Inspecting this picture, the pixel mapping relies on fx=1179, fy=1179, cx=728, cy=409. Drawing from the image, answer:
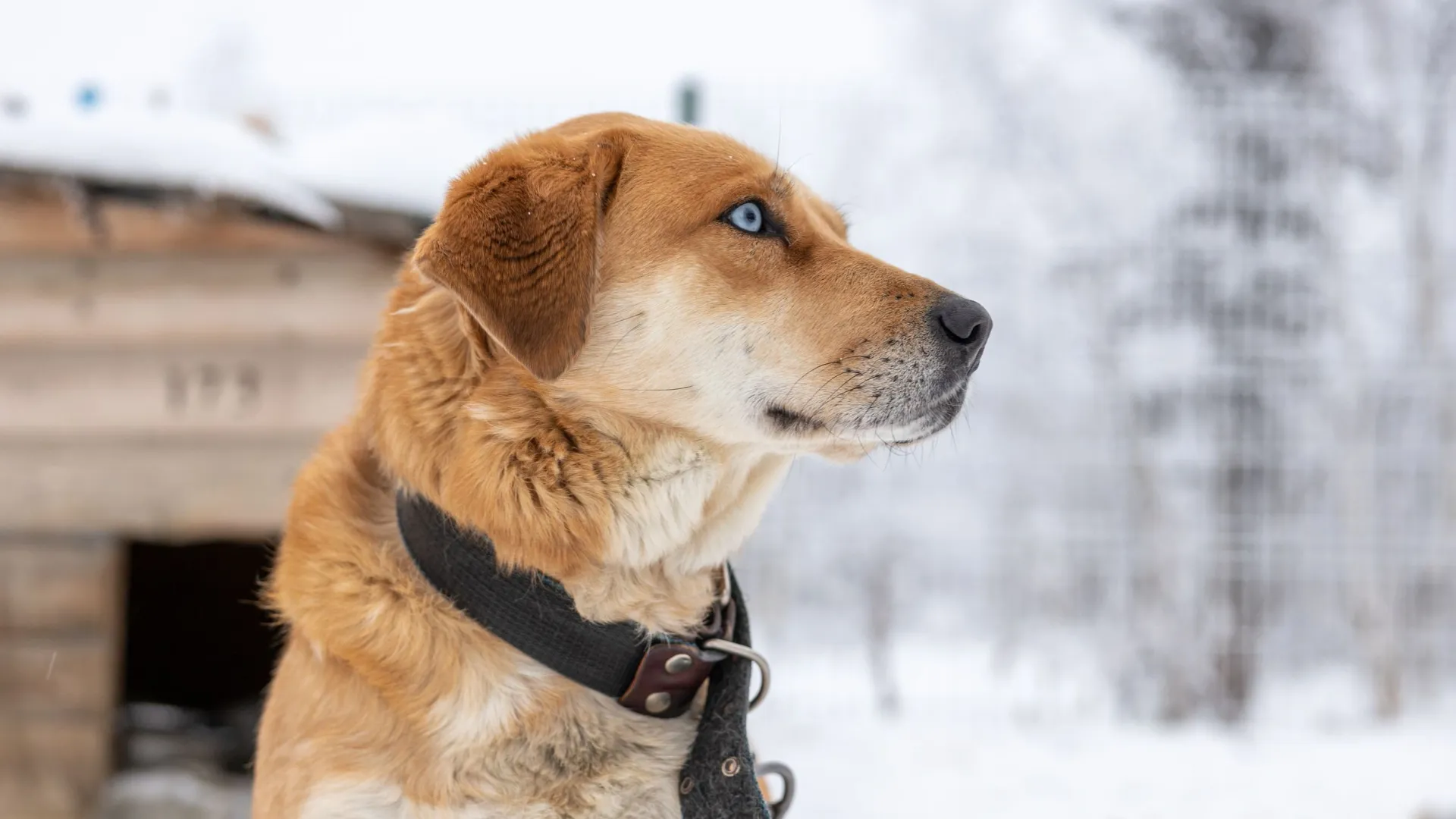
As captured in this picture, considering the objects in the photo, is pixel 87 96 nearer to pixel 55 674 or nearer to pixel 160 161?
pixel 160 161

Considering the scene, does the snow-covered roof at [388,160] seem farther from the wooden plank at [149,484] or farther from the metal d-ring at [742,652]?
the metal d-ring at [742,652]

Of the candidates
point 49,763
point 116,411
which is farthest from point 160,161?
point 49,763

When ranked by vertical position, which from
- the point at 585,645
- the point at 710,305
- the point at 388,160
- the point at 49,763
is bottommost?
the point at 49,763

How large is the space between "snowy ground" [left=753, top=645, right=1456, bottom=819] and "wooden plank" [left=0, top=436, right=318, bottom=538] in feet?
7.37

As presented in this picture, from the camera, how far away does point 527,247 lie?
67.7 inches

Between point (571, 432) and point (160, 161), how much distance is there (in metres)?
2.66

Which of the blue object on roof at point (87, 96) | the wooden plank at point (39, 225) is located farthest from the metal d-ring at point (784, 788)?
the blue object on roof at point (87, 96)

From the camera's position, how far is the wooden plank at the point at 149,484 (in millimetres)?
3986

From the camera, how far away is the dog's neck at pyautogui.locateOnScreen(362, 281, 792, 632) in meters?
1.67

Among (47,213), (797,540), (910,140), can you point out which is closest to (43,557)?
(47,213)

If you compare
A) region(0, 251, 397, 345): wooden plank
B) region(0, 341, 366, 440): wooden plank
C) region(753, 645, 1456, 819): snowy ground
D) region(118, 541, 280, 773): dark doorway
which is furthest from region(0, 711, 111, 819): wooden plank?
region(753, 645, 1456, 819): snowy ground

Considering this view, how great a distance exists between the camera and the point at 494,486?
1659mm

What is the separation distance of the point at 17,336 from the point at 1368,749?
18.4ft

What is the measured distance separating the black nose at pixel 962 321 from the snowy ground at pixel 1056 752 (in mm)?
2937
